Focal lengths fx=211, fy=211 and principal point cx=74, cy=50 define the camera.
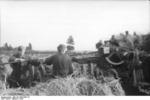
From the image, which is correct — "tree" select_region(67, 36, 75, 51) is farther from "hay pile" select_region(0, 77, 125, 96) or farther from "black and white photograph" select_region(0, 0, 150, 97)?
"hay pile" select_region(0, 77, 125, 96)

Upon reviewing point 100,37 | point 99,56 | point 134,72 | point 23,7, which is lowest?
point 134,72

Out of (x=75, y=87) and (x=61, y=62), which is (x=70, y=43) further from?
(x=75, y=87)

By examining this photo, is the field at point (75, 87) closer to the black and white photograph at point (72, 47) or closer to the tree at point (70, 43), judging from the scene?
the black and white photograph at point (72, 47)

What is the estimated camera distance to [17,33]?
213 centimetres

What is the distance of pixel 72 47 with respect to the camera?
210 centimetres

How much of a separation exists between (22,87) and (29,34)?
53 cm

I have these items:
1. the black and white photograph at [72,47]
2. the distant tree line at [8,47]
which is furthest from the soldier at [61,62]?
the distant tree line at [8,47]

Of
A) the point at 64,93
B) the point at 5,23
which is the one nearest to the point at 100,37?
the point at 64,93

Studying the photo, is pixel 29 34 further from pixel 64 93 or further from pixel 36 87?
pixel 64 93

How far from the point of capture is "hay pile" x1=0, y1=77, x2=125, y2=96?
2.05 meters

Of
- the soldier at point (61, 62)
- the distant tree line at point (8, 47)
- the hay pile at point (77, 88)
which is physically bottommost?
the hay pile at point (77, 88)

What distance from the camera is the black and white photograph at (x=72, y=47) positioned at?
206cm

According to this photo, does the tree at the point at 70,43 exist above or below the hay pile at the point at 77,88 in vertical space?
above

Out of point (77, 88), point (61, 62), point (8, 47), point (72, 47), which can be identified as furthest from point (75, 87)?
point (8, 47)
